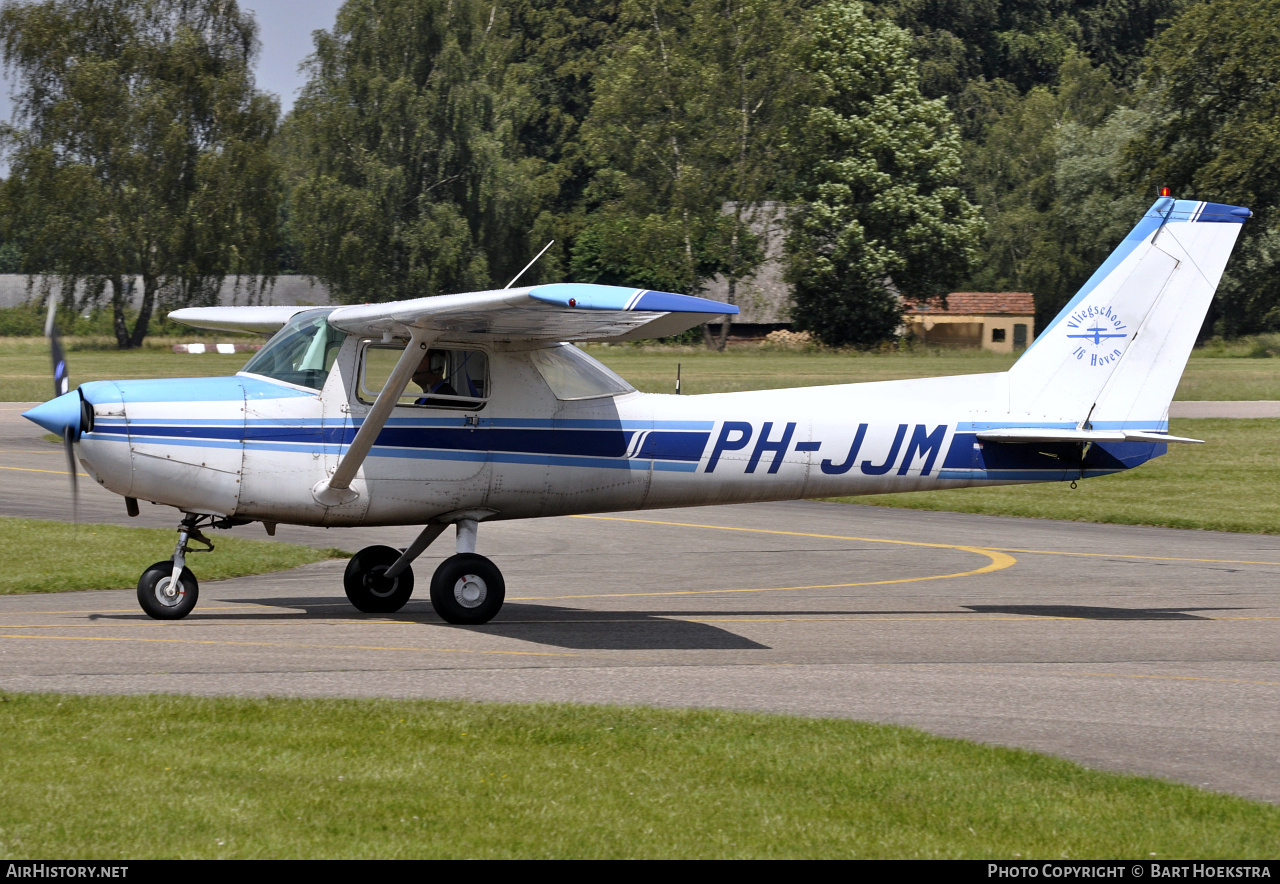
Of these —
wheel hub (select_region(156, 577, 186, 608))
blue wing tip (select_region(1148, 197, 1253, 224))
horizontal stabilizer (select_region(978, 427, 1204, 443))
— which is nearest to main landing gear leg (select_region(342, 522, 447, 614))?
wheel hub (select_region(156, 577, 186, 608))

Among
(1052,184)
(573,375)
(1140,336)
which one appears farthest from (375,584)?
(1052,184)

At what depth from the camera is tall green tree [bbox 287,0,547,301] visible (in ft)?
207

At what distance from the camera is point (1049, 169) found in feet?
263

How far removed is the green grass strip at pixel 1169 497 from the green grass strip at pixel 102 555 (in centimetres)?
1028

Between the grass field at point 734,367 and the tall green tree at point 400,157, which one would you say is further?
the tall green tree at point 400,157

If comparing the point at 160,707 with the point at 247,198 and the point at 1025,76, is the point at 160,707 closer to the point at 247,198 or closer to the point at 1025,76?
the point at 247,198

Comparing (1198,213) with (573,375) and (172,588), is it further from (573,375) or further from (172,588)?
(172,588)

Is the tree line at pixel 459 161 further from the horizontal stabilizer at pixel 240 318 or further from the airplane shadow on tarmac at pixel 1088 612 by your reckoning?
the airplane shadow on tarmac at pixel 1088 612

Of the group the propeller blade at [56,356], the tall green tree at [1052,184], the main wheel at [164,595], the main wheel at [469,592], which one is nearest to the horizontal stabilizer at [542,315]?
the main wheel at [469,592]

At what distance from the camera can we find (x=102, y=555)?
15039 millimetres

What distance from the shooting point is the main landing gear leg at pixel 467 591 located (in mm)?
11227

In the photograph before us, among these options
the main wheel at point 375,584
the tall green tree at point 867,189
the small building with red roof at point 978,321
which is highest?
the tall green tree at point 867,189

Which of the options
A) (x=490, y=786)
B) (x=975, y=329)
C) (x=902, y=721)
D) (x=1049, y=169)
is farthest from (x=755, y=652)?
(x=1049, y=169)

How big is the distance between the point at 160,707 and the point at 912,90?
63830mm
